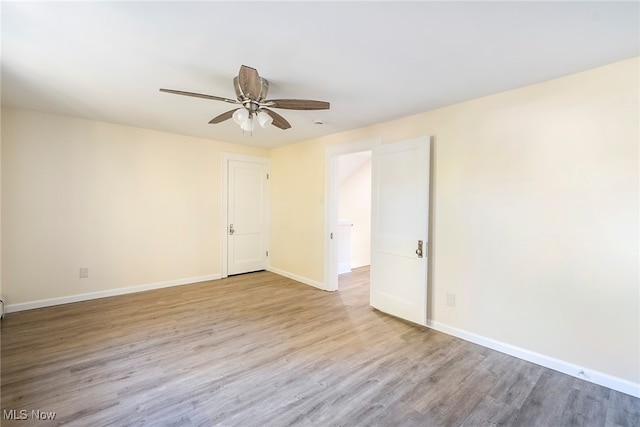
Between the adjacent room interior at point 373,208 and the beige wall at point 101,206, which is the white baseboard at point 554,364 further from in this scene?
the beige wall at point 101,206

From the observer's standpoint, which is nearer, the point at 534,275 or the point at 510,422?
the point at 510,422

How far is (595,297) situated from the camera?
2.20m

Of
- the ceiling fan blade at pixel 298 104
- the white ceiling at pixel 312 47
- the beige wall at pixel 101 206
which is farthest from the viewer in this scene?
the beige wall at pixel 101 206

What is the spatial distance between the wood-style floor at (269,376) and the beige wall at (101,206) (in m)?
0.67

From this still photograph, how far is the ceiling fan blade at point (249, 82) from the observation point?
6.01ft

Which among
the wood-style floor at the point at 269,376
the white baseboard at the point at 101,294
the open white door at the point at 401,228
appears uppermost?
the open white door at the point at 401,228

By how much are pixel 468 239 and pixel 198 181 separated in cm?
418

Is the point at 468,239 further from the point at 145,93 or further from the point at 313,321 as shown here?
the point at 145,93

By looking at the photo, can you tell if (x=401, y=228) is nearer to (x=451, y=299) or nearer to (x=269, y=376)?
(x=451, y=299)

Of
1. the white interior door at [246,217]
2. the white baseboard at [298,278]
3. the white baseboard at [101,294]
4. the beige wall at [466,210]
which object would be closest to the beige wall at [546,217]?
the beige wall at [466,210]

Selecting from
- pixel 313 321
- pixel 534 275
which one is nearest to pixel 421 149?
pixel 534 275

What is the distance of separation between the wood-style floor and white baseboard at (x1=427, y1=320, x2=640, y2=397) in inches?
2.4

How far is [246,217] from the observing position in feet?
17.9

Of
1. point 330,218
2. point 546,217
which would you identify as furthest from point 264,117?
point 546,217
